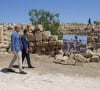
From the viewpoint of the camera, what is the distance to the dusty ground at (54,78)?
450 inches

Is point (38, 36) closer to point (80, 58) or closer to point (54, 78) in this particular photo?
point (80, 58)

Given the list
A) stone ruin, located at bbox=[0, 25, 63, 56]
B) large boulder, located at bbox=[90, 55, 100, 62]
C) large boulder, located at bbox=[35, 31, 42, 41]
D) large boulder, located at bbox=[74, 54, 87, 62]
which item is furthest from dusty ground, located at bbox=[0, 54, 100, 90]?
large boulder, located at bbox=[35, 31, 42, 41]

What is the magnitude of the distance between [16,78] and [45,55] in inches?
310

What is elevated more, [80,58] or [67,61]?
[80,58]

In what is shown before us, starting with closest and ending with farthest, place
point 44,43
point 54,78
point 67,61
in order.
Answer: point 54,78 → point 67,61 → point 44,43

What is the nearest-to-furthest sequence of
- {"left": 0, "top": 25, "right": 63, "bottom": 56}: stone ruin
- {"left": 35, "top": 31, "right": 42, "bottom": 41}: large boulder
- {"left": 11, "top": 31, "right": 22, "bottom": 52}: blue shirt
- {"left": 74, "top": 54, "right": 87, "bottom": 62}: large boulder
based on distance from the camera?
{"left": 11, "top": 31, "right": 22, "bottom": 52}: blue shirt → {"left": 74, "top": 54, "right": 87, "bottom": 62}: large boulder → {"left": 0, "top": 25, "right": 63, "bottom": 56}: stone ruin → {"left": 35, "top": 31, "right": 42, "bottom": 41}: large boulder

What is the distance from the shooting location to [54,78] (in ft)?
41.7

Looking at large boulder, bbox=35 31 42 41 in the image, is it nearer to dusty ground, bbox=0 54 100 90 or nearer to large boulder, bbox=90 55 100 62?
large boulder, bbox=90 55 100 62

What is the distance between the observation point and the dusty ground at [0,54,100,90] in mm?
11429

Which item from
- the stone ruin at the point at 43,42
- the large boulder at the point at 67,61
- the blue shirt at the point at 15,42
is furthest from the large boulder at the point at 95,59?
the blue shirt at the point at 15,42

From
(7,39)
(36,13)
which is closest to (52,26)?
(36,13)

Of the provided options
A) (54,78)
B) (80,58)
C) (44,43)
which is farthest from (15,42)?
(44,43)

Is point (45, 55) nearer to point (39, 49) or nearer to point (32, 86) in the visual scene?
point (39, 49)

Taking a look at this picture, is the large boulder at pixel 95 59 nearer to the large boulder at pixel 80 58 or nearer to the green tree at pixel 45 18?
the large boulder at pixel 80 58
